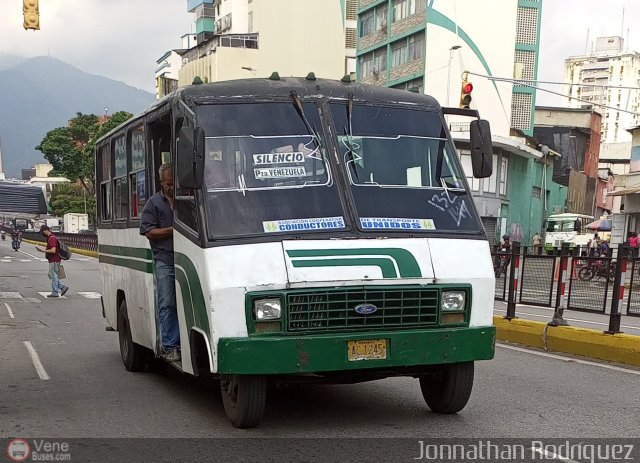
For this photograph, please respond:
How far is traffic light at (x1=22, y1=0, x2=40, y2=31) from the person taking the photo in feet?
53.3

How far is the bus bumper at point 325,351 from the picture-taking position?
5.68 m

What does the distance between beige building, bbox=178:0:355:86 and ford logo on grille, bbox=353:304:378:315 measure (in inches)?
2682

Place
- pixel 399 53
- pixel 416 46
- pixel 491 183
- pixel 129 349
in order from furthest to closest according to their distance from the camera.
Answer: pixel 399 53
pixel 416 46
pixel 491 183
pixel 129 349

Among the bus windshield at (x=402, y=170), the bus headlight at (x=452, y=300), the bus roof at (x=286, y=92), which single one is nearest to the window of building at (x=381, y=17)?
the bus roof at (x=286, y=92)

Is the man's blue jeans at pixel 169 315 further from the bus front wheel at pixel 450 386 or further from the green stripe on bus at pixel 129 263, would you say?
the bus front wheel at pixel 450 386

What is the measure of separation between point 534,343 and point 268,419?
5818mm

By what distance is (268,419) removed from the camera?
658cm

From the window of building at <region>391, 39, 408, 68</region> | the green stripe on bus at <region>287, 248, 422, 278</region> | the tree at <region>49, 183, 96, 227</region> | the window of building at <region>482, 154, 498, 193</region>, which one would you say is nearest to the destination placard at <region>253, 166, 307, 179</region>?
the green stripe on bus at <region>287, 248, 422, 278</region>

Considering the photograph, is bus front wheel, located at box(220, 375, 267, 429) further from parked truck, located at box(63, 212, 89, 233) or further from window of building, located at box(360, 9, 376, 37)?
parked truck, located at box(63, 212, 89, 233)

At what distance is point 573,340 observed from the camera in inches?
412

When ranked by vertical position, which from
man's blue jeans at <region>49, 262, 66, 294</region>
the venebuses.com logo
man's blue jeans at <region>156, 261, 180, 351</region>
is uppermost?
man's blue jeans at <region>156, 261, 180, 351</region>

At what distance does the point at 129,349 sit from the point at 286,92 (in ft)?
13.3

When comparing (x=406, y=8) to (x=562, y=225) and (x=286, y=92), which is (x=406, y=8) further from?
(x=286, y=92)

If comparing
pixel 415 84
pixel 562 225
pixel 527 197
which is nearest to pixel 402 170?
pixel 562 225
